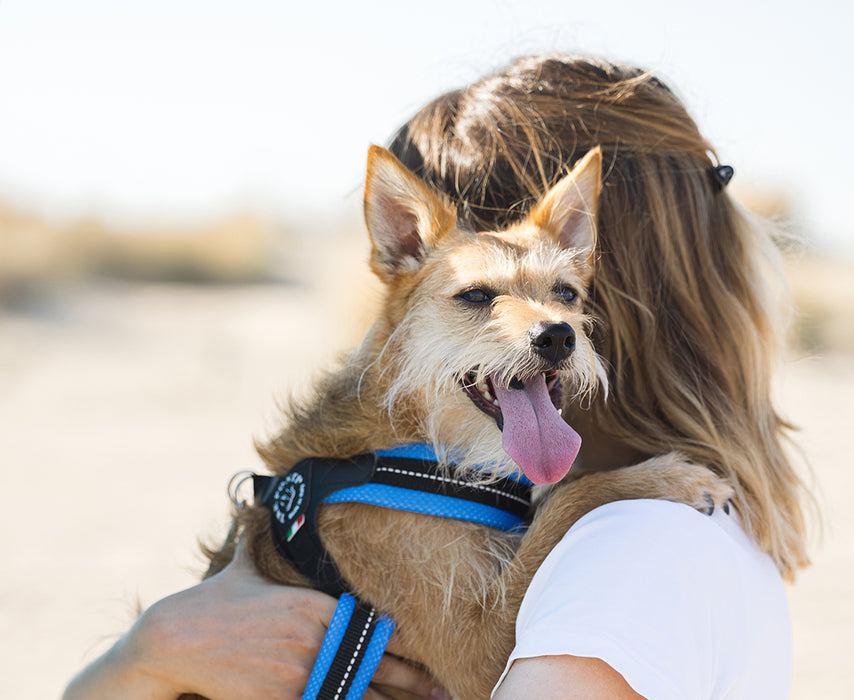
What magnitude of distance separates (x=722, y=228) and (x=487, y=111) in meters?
1.03

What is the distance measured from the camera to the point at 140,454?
11.4 meters

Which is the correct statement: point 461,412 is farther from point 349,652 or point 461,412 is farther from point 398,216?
→ point 349,652

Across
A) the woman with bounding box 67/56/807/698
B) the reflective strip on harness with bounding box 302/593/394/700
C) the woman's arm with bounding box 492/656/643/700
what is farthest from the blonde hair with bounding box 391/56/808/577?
the reflective strip on harness with bounding box 302/593/394/700

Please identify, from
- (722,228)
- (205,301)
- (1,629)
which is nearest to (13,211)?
(205,301)

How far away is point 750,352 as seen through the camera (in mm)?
2752

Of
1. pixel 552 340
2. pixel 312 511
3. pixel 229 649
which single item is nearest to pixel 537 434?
pixel 552 340

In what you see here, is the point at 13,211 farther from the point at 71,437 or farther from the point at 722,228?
the point at 722,228

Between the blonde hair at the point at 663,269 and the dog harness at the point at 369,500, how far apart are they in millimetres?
543

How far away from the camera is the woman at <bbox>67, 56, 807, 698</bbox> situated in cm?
213

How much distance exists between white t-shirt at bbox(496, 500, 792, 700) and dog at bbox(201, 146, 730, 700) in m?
0.45

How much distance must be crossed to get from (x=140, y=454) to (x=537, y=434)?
1004 centimetres

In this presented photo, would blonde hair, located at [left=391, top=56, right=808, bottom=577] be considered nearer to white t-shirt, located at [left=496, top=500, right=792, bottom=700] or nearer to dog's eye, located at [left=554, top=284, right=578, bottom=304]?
dog's eye, located at [left=554, top=284, right=578, bottom=304]

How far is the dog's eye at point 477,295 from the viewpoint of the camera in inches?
120

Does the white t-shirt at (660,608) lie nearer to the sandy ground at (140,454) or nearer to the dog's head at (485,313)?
the dog's head at (485,313)
